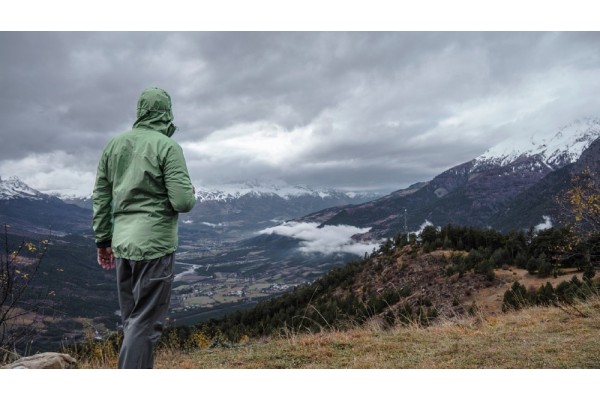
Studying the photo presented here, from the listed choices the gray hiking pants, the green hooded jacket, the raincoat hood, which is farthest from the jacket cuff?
the raincoat hood

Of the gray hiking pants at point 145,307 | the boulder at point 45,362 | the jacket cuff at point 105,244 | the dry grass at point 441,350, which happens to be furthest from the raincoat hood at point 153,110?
the boulder at point 45,362

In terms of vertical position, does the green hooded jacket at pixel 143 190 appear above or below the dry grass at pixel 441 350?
above

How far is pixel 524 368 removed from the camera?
→ 4.57 metres

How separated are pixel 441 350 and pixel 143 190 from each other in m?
3.96

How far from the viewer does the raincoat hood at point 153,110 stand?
407 centimetres

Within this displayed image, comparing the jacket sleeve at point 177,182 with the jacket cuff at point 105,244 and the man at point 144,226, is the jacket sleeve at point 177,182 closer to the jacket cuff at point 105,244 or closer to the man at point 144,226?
the man at point 144,226

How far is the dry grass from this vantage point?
484 cm

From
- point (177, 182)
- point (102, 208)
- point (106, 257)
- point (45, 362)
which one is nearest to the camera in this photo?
point (177, 182)

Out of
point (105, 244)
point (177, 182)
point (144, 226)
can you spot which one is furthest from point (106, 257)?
point (177, 182)

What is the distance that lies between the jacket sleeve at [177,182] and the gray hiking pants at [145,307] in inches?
19.5

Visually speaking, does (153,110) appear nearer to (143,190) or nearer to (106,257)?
(143,190)

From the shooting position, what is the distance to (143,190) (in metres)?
3.83

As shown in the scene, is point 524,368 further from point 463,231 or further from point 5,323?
point 463,231

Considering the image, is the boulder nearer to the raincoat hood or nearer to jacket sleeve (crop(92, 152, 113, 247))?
jacket sleeve (crop(92, 152, 113, 247))
